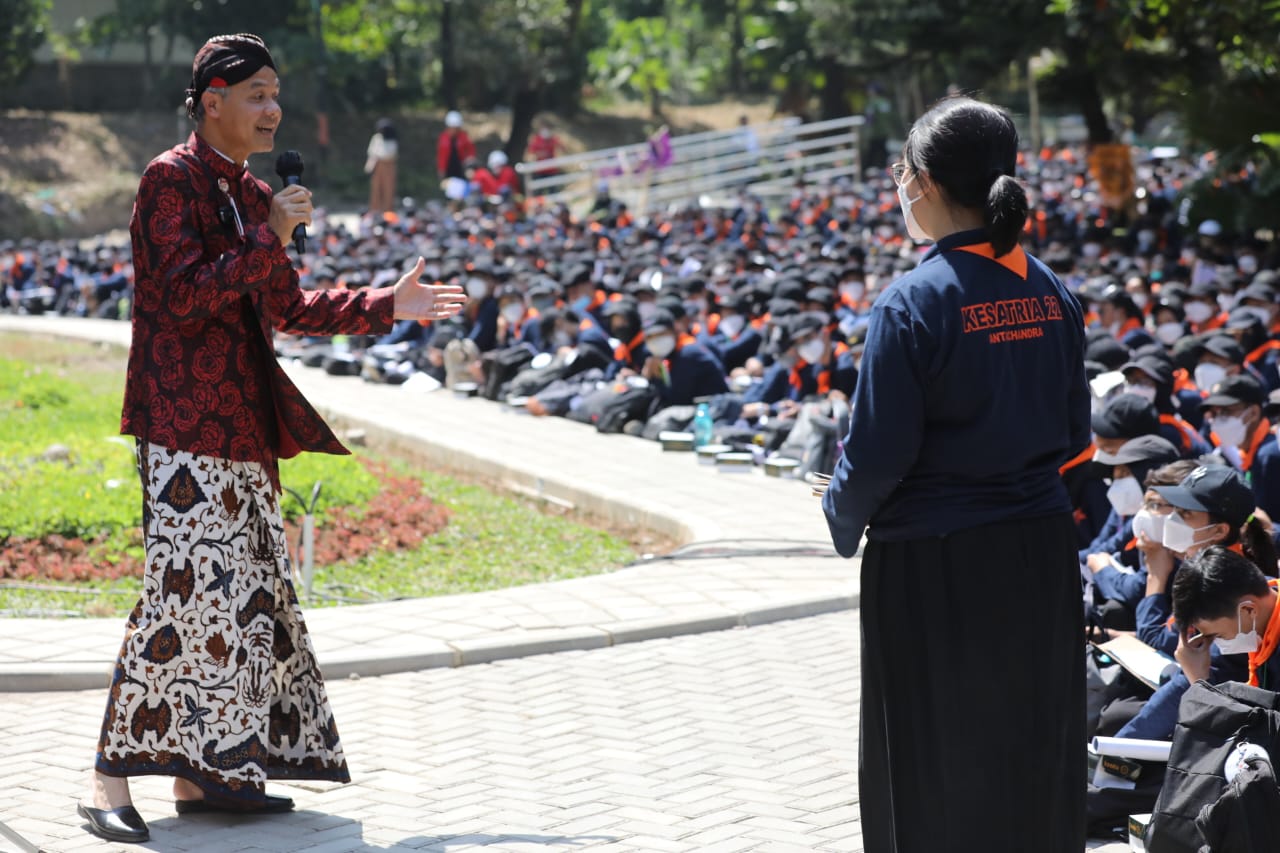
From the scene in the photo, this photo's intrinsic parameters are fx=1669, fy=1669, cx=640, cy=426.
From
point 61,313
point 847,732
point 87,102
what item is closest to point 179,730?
point 847,732

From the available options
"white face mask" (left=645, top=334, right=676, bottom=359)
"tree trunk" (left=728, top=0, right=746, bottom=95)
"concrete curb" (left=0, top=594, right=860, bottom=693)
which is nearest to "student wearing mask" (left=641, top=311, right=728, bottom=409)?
"white face mask" (left=645, top=334, right=676, bottom=359)

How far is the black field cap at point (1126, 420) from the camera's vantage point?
7.03m

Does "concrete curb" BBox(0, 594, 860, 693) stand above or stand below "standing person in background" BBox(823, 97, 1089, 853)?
below

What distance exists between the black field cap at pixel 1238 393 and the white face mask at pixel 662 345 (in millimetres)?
5470

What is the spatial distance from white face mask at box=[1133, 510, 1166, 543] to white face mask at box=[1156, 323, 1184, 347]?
7071 mm

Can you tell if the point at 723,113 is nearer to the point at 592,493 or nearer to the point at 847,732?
the point at 592,493

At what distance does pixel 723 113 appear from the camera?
160 ft

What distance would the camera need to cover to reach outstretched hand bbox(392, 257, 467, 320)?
14.9 ft

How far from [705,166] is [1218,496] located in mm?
27421

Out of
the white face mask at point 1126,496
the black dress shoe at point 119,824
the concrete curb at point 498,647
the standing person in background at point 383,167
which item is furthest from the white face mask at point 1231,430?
the standing person in background at point 383,167

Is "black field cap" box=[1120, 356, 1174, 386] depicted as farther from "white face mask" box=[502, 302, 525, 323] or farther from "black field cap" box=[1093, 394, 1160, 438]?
"white face mask" box=[502, 302, 525, 323]

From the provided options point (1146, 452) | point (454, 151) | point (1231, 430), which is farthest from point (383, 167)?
point (1146, 452)

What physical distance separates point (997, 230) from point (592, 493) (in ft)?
24.9

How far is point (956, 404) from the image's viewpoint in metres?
3.30
